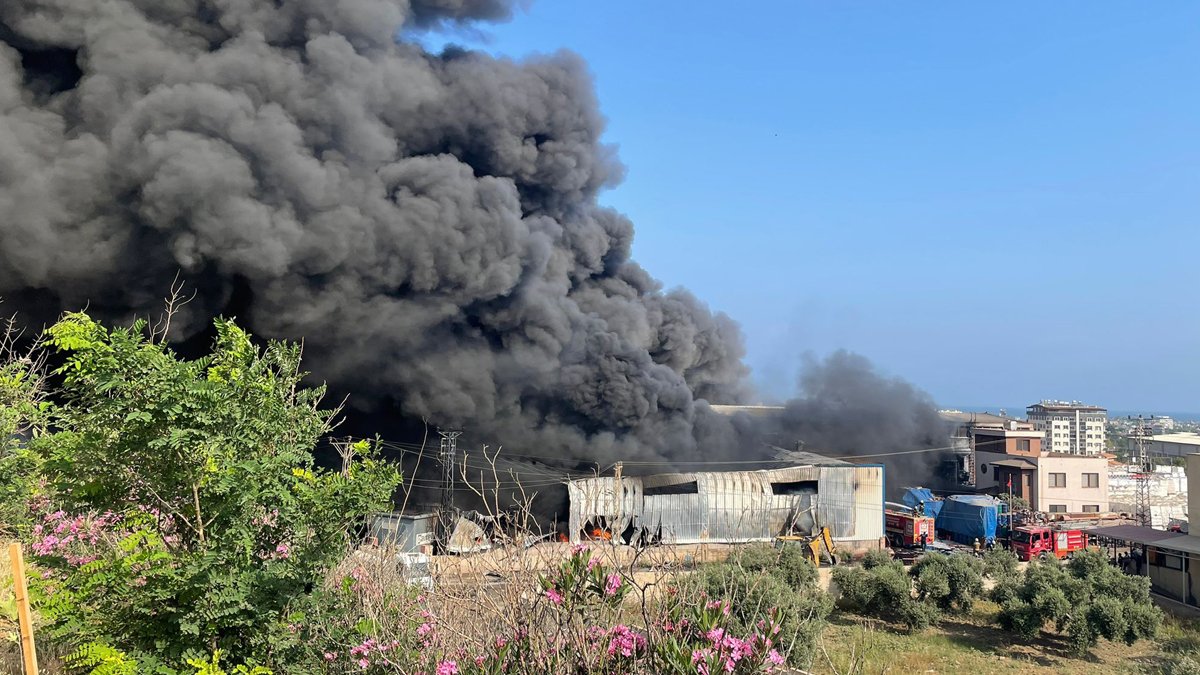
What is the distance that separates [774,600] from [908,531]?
20528 mm

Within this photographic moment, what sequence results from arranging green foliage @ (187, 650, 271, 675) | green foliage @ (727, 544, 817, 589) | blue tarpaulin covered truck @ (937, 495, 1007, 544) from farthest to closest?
blue tarpaulin covered truck @ (937, 495, 1007, 544), green foliage @ (727, 544, 817, 589), green foliage @ (187, 650, 271, 675)

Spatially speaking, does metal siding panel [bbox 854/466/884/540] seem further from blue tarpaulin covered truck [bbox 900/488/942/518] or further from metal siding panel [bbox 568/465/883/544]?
blue tarpaulin covered truck [bbox 900/488/942/518]

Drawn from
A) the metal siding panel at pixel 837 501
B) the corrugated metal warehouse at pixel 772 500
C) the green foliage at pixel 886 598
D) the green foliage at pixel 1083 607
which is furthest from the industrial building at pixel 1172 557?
the green foliage at pixel 886 598

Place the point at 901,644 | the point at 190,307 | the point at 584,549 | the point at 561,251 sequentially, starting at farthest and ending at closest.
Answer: the point at 561,251 → the point at 190,307 → the point at 901,644 → the point at 584,549

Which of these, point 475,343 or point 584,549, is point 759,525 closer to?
point 475,343

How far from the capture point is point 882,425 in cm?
4378

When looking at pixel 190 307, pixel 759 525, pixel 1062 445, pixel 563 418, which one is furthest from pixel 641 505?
pixel 1062 445

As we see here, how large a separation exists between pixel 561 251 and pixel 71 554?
31.3 meters

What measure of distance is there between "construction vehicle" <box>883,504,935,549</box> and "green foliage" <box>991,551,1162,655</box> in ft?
31.6

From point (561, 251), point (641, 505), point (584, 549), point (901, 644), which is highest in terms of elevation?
point (561, 251)

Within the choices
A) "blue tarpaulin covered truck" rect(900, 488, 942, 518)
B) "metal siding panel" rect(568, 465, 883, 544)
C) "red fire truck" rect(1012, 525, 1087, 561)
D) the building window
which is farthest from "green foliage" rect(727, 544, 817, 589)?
"blue tarpaulin covered truck" rect(900, 488, 942, 518)

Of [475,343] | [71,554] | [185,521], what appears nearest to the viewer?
[185,521]

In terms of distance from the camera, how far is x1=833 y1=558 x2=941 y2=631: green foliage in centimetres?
1824

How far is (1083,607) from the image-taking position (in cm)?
1616
